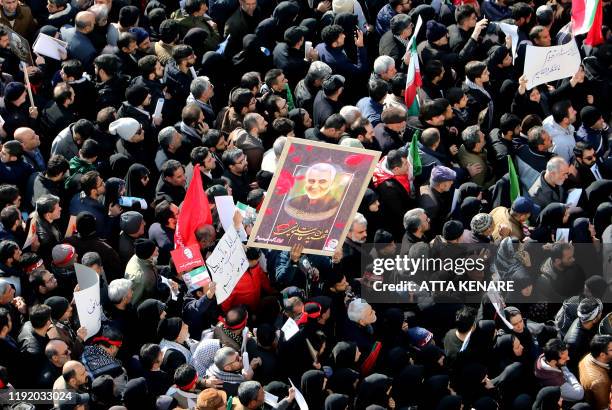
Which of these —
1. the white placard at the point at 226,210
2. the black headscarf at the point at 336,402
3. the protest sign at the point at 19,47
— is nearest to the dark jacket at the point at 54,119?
the protest sign at the point at 19,47

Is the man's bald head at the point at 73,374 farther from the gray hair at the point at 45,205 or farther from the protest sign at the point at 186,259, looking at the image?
the gray hair at the point at 45,205

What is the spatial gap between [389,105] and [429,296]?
8.76 ft

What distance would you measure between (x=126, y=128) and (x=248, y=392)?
396 cm

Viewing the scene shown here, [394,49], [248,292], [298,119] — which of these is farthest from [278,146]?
[394,49]

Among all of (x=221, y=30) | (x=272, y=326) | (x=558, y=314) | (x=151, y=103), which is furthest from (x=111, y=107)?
(x=558, y=314)

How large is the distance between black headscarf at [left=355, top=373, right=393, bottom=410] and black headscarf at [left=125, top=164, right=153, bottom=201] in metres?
3.24

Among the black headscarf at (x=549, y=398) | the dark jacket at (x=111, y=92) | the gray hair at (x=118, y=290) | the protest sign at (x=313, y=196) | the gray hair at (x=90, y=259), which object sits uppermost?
the protest sign at (x=313, y=196)

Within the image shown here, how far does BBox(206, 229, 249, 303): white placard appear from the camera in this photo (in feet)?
49.0

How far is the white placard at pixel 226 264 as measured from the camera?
14938mm

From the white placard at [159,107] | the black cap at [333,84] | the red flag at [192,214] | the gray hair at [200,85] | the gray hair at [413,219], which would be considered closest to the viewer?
the red flag at [192,214]

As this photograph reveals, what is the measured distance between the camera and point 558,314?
1573 centimetres

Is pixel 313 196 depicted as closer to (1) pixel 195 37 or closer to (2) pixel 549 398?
(2) pixel 549 398

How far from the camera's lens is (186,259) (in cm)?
1541

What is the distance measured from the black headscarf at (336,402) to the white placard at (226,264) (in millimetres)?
1403
